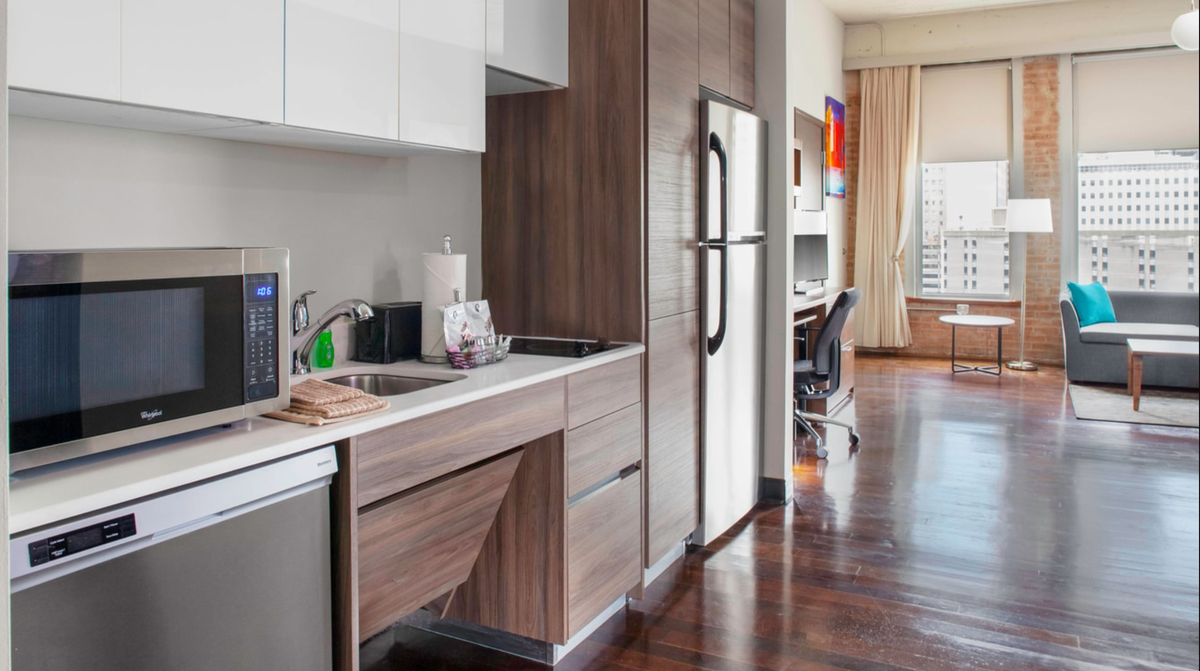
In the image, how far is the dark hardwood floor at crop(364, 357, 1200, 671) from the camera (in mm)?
2451

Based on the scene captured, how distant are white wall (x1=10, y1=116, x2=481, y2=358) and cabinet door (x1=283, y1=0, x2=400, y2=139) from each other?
36cm

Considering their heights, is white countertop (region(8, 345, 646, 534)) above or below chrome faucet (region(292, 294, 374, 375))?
below

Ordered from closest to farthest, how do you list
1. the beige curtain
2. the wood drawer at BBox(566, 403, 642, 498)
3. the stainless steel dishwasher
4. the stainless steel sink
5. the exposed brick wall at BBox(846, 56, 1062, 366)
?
the stainless steel dishwasher, the stainless steel sink, the wood drawer at BBox(566, 403, 642, 498), the exposed brick wall at BBox(846, 56, 1062, 366), the beige curtain

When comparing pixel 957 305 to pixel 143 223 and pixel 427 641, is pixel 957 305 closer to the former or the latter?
pixel 427 641

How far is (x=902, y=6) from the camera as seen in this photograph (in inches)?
303

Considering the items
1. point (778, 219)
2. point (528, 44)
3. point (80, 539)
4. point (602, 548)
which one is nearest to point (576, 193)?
point (528, 44)

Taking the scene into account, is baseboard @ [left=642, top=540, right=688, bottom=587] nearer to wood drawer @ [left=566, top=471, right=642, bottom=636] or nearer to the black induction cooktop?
wood drawer @ [left=566, top=471, right=642, bottom=636]

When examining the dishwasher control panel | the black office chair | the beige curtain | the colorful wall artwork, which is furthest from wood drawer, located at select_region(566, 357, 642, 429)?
the beige curtain

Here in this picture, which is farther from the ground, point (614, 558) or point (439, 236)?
point (439, 236)

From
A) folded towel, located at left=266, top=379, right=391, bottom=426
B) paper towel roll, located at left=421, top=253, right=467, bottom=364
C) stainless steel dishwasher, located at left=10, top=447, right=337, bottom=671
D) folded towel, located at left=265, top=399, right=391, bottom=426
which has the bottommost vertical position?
stainless steel dishwasher, located at left=10, top=447, right=337, bottom=671

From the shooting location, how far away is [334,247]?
2.46 meters

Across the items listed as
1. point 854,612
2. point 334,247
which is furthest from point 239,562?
point 854,612

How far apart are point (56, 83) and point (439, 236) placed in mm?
1483

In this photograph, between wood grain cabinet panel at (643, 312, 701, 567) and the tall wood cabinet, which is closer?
the tall wood cabinet
